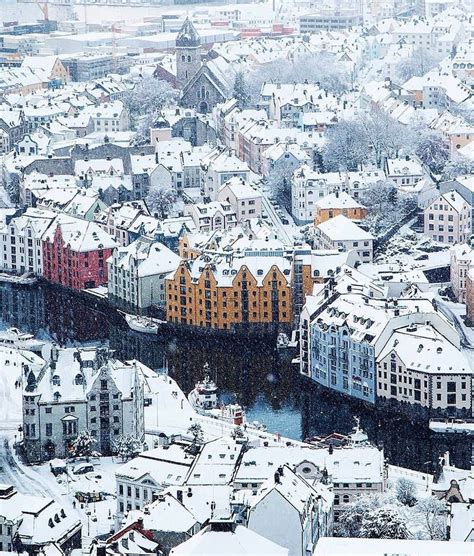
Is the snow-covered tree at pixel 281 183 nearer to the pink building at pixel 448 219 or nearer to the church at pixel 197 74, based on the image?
the pink building at pixel 448 219

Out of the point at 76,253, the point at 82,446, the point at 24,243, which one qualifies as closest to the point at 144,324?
the point at 76,253

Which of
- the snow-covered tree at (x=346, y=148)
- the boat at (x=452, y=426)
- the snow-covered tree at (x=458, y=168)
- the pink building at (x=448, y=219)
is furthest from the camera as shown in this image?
the snow-covered tree at (x=346, y=148)

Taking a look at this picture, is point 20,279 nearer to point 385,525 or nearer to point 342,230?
point 342,230

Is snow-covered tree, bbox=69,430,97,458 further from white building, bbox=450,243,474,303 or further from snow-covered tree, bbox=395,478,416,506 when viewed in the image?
white building, bbox=450,243,474,303

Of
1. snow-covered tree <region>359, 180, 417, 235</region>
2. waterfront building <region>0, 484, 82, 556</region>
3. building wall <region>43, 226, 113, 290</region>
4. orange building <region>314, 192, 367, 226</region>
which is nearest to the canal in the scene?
building wall <region>43, 226, 113, 290</region>

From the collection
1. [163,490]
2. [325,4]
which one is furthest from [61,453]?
[325,4]

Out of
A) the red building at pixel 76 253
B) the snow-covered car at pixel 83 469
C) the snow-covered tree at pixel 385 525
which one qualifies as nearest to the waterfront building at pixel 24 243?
the red building at pixel 76 253
